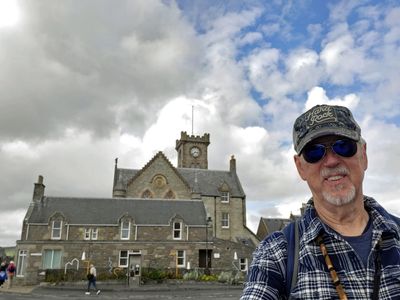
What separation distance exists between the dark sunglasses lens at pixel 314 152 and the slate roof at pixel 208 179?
136ft

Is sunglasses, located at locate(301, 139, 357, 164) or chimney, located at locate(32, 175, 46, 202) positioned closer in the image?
sunglasses, located at locate(301, 139, 357, 164)

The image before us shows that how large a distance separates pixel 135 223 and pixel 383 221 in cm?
3488

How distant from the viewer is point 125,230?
3544 centimetres

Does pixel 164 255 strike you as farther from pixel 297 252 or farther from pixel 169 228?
pixel 297 252

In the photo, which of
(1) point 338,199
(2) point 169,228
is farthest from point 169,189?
(1) point 338,199

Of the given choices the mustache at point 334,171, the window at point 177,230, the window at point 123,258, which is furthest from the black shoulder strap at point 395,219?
the window at point 177,230

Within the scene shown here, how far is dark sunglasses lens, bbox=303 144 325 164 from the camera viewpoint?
220 cm

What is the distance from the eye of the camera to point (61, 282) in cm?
2933

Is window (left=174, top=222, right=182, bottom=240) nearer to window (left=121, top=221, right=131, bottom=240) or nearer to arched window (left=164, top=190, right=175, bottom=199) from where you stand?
window (left=121, top=221, right=131, bottom=240)

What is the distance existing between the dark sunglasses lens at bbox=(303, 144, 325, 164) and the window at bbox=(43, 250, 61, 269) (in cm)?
3503

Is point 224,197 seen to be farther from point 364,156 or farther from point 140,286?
point 364,156

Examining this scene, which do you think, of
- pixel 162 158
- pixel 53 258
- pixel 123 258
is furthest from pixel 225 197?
pixel 53 258

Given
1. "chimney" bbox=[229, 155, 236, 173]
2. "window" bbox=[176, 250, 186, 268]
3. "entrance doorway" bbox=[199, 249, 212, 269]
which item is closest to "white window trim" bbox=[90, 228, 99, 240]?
"window" bbox=[176, 250, 186, 268]

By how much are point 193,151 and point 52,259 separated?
101 feet
